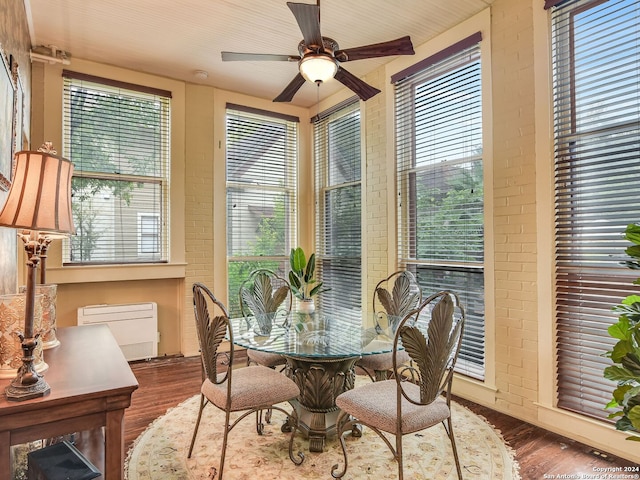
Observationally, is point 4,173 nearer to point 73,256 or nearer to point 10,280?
point 10,280

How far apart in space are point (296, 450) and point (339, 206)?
9.81 feet

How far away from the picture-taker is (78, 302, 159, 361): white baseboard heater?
12.7ft

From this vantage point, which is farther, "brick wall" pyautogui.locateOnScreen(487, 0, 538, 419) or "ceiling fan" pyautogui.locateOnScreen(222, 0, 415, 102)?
"brick wall" pyautogui.locateOnScreen(487, 0, 538, 419)

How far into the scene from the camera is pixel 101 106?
4.02 m

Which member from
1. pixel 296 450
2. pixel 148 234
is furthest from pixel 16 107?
pixel 296 450

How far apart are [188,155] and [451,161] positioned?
289 cm

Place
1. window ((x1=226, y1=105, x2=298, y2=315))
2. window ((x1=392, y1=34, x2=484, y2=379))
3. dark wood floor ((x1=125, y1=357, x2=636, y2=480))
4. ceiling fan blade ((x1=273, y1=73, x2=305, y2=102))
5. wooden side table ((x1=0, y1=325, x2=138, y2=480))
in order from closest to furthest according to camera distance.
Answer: wooden side table ((x1=0, y1=325, x2=138, y2=480)) → dark wood floor ((x1=125, y1=357, x2=636, y2=480)) → ceiling fan blade ((x1=273, y1=73, x2=305, y2=102)) → window ((x1=392, y1=34, x2=484, y2=379)) → window ((x1=226, y1=105, x2=298, y2=315))

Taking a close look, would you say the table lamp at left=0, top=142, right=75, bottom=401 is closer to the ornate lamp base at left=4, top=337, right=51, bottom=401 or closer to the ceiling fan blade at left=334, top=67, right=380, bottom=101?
the ornate lamp base at left=4, top=337, right=51, bottom=401

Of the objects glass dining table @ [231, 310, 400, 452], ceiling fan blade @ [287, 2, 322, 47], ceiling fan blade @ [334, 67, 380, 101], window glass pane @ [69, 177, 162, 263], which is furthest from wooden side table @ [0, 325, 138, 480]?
window glass pane @ [69, 177, 162, 263]

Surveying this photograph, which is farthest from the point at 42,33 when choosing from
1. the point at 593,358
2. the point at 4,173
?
the point at 593,358

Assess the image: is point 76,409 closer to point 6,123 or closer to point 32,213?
point 32,213

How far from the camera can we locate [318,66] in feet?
7.40

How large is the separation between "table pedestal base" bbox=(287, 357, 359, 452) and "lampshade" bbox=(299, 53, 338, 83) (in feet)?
5.68

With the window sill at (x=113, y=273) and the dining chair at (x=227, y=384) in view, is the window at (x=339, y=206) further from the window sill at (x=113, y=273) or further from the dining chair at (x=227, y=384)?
the dining chair at (x=227, y=384)
